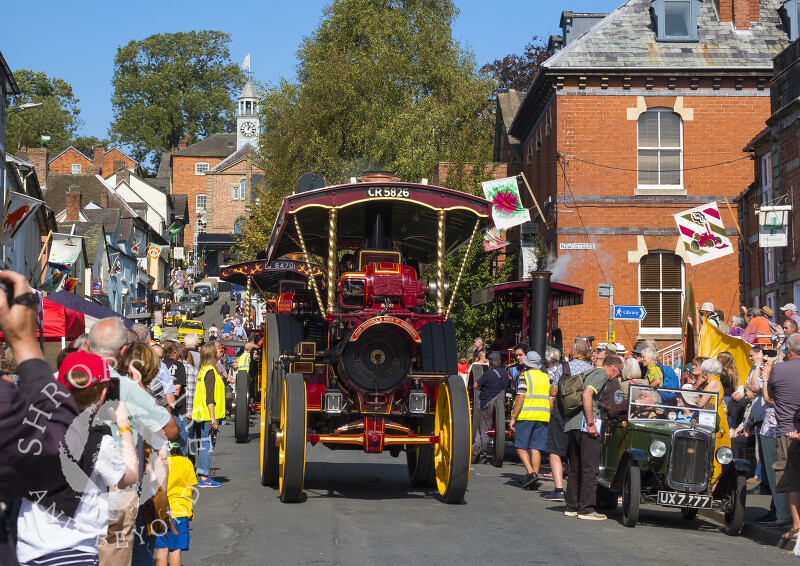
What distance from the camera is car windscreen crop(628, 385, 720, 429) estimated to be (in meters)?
12.0

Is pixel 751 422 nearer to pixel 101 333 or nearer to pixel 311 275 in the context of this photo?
pixel 311 275

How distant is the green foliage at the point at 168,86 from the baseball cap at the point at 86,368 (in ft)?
342

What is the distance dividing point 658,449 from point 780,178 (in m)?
14.3

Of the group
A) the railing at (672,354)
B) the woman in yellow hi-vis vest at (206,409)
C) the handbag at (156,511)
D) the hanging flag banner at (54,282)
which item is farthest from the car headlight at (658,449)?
the hanging flag banner at (54,282)

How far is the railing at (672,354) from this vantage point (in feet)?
98.6

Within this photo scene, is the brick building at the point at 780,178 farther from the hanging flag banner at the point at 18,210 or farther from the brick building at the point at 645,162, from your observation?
the hanging flag banner at the point at 18,210

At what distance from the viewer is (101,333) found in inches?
229

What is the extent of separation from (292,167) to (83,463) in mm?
38440

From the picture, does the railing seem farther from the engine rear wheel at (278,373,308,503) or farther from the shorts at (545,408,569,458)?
the engine rear wheel at (278,373,308,503)

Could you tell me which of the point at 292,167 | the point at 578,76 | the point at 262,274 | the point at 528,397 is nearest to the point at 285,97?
the point at 292,167

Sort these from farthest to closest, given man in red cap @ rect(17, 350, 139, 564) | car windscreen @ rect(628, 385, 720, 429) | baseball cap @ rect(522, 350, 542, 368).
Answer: baseball cap @ rect(522, 350, 542, 368) → car windscreen @ rect(628, 385, 720, 429) → man in red cap @ rect(17, 350, 139, 564)

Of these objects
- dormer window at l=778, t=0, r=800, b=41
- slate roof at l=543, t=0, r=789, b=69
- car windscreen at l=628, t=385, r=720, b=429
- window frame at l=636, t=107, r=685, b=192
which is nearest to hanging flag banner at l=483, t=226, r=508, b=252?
window frame at l=636, t=107, r=685, b=192

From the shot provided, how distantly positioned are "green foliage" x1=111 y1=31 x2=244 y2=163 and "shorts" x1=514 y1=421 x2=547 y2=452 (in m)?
95.9

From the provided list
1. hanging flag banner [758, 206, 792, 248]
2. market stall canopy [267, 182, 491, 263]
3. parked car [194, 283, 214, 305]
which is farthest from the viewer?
parked car [194, 283, 214, 305]
